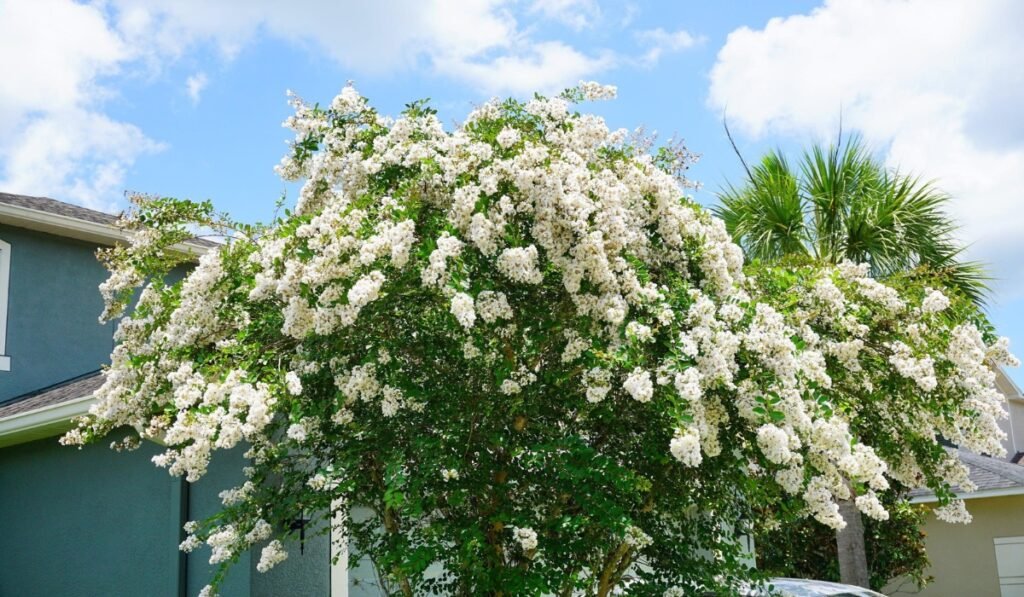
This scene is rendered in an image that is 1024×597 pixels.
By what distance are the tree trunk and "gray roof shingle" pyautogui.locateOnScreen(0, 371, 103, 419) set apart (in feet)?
28.9

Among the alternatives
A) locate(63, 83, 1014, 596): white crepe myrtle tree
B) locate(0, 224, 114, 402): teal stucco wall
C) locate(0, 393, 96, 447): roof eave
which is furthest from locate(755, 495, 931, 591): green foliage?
locate(0, 224, 114, 402): teal stucco wall

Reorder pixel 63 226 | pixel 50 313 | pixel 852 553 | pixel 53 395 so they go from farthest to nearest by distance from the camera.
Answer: pixel 50 313
pixel 63 226
pixel 852 553
pixel 53 395

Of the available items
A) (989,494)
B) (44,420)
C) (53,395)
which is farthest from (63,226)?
(989,494)

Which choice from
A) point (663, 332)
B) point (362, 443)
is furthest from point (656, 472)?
point (362, 443)

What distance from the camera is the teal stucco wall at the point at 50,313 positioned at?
1216 cm

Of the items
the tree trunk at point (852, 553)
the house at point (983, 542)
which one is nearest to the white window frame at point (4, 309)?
the tree trunk at point (852, 553)

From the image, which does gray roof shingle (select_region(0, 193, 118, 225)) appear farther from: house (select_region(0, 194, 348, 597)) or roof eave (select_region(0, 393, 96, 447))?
roof eave (select_region(0, 393, 96, 447))

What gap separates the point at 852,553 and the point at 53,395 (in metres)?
9.74

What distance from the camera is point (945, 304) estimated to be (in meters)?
6.58

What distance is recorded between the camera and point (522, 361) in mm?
5977

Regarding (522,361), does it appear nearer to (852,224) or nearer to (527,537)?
(527,537)

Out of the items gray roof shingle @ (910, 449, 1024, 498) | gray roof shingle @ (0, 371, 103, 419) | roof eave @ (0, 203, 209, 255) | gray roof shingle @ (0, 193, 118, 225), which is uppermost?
gray roof shingle @ (0, 193, 118, 225)

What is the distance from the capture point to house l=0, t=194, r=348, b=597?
8.38 metres

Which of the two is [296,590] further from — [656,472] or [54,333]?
[54,333]
